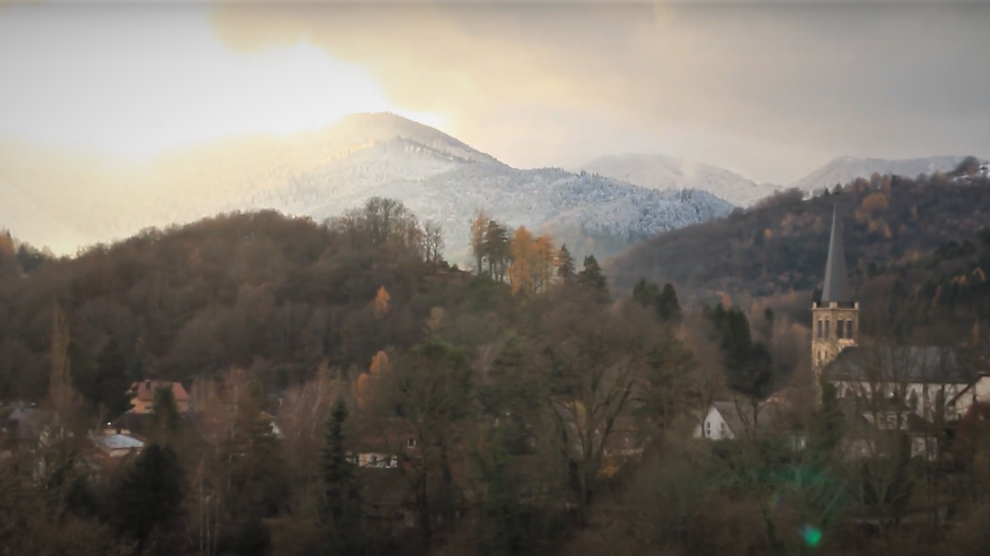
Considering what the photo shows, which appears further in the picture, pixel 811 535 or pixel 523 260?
pixel 523 260

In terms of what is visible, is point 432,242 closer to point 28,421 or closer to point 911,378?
point 28,421

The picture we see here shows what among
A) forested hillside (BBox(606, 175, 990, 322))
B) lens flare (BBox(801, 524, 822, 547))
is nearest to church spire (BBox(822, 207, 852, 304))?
forested hillside (BBox(606, 175, 990, 322))

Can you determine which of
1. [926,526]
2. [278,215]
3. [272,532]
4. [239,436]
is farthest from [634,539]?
[278,215]

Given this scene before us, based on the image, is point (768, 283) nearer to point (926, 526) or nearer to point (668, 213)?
point (668, 213)

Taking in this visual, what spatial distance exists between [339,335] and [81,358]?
325cm

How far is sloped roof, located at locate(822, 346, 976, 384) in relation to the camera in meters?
8.73

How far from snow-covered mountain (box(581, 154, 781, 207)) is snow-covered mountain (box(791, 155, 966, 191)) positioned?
1.64ft

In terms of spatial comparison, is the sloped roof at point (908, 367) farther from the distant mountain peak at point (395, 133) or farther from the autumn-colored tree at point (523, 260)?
the autumn-colored tree at point (523, 260)

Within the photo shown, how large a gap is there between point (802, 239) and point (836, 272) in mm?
766

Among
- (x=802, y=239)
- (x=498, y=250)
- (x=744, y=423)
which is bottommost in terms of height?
(x=744, y=423)

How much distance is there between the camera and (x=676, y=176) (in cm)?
1073

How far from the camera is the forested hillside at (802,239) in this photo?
12.8 m

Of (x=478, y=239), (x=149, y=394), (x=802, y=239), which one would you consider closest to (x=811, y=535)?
(x=478, y=239)

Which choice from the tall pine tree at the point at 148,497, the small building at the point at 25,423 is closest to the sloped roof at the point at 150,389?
the small building at the point at 25,423
